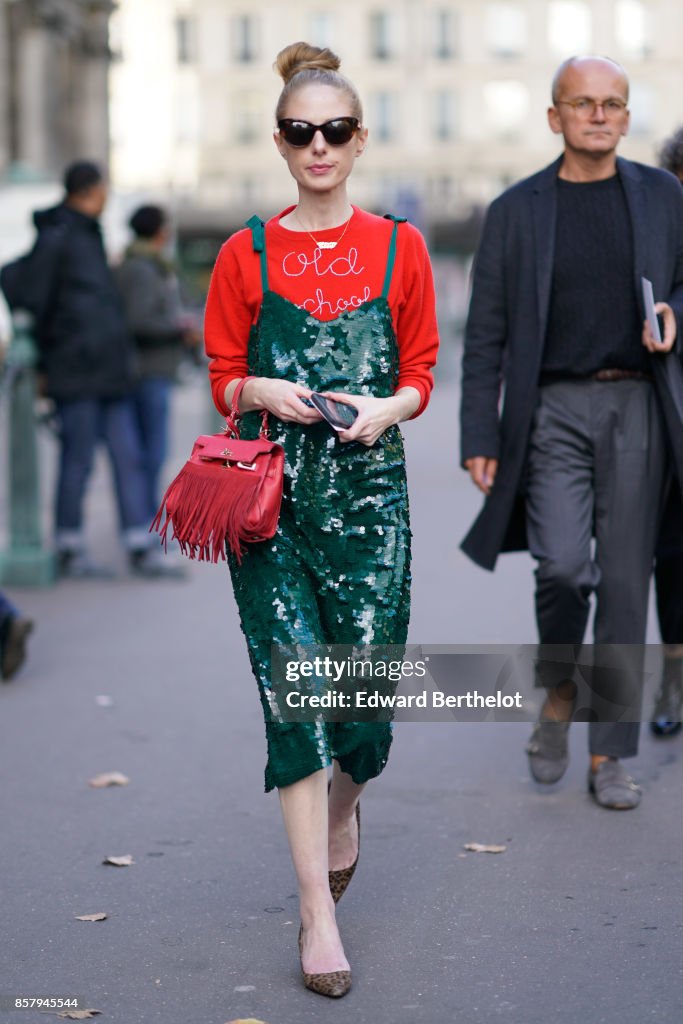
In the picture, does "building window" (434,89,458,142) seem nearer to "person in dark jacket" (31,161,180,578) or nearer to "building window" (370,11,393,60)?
"building window" (370,11,393,60)

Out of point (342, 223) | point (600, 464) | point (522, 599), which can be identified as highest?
point (342, 223)

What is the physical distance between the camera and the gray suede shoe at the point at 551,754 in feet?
17.5

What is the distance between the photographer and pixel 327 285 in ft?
12.6

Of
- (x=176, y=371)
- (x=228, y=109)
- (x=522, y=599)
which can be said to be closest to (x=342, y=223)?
(x=522, y=599)

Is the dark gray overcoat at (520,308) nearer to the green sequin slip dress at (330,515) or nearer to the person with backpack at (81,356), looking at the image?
the green sequin slip dress at (330,515)

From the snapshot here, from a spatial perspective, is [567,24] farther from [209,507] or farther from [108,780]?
[209,507]

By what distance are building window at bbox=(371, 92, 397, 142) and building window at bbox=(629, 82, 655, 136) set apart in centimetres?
1004

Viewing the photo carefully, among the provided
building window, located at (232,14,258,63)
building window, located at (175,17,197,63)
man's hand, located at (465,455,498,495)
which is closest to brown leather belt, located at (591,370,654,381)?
man's hand, located at (465,455,498,495)

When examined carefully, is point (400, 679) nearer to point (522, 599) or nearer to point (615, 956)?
point (615, 956)

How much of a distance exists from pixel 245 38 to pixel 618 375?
76881 millimetres

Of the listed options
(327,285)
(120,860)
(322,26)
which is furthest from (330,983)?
(322,26)

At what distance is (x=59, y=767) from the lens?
5.72 meters

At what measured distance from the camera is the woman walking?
3.78m

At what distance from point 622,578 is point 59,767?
1890 mm
